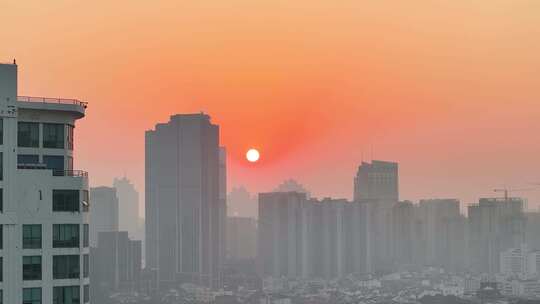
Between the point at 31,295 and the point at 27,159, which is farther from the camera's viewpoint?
the point at 27,159

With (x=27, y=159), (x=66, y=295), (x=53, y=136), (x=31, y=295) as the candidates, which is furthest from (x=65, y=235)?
(x=53, y=136)

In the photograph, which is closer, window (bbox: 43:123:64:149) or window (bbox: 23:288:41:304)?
window (bbox: 23:288:41:304)

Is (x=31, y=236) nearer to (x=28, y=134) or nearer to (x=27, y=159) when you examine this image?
(x=27, y=159)

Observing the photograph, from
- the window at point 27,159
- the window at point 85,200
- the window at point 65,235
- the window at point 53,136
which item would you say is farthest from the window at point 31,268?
the window at point 53,136

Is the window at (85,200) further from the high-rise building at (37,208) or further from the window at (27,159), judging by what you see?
the window at (27,159)

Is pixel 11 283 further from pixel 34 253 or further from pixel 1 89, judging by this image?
pixel 1 89

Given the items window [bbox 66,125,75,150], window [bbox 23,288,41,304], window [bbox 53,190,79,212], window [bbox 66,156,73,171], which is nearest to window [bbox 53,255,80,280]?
window [bbox 23,288,41,304]

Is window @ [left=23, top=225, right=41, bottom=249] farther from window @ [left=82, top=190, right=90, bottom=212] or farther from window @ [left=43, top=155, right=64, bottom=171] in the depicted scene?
window @ [left=43, top=155, right=64, bottom=171]
